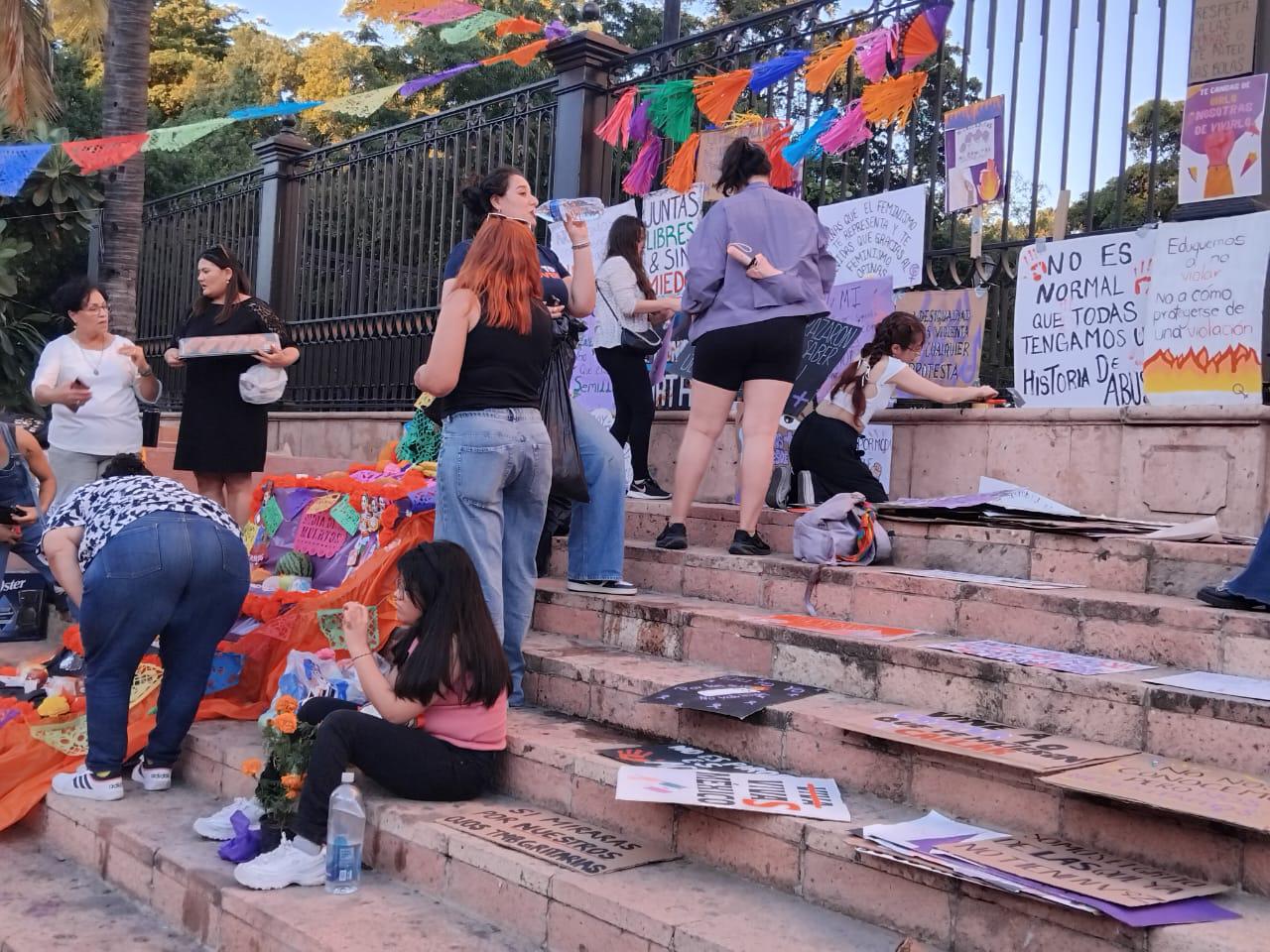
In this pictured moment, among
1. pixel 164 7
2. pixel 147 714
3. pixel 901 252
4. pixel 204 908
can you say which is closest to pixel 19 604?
pixel 147 714

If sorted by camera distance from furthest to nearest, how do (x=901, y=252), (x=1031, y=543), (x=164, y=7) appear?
(x=164, y=7), (x=901, y=252), (x=1031, y=543)

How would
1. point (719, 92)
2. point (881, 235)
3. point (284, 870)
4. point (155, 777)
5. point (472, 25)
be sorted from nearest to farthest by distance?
point (284, 870) → point (155, 777) → point (881, 235) → point (719, 92) → point (472, 25)

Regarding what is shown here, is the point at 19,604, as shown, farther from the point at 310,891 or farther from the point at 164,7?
the point at 164,7

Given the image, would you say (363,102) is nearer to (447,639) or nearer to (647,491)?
(647,491)

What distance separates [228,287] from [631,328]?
217 centimetres

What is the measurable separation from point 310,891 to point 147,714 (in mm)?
1787

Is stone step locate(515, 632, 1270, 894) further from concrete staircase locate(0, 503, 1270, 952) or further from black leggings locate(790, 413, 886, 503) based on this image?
black leggings locate(790, 413, 886, 503)

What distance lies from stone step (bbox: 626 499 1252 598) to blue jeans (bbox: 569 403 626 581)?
88cm

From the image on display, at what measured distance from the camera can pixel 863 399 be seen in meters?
6.27

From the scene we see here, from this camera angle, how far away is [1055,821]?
10.4ft

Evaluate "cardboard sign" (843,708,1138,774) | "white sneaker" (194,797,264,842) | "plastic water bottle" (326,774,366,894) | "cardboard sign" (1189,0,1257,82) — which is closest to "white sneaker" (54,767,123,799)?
"white sneaker" (194,797,264,842)

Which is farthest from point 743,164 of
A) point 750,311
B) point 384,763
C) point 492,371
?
point 384,763

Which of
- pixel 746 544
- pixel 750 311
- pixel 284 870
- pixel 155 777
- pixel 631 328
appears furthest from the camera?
pixel 631 328

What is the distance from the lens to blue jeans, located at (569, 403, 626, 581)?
5.20m
